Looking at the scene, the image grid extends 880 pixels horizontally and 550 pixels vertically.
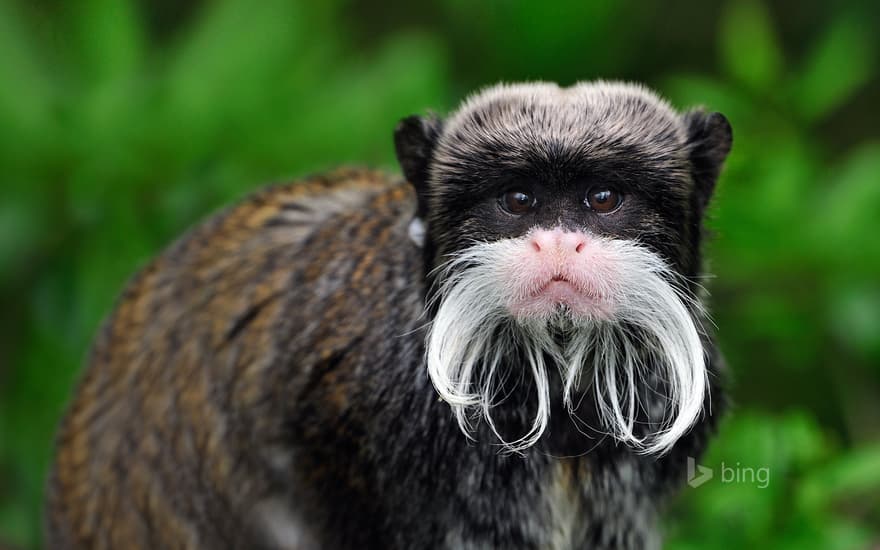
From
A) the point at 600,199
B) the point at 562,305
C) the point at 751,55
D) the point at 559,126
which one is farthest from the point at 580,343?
the point at 751,55

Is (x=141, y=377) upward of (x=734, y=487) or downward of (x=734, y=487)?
upward

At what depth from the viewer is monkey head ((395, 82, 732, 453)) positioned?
7.59 ft

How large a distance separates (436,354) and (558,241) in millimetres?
349

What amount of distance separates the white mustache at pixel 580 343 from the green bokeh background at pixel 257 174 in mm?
2042

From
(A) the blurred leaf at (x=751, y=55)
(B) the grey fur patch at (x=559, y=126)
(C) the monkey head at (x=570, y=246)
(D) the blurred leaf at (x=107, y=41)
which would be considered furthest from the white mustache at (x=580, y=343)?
(D) the blurred leaf at (x=107, y=41)

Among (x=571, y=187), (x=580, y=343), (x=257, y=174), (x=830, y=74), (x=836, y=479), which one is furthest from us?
(x=830, y=74)

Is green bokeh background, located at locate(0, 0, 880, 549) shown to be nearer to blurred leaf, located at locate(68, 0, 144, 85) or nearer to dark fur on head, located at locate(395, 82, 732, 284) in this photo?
blurred leaf, located at locate(68, 0, 144, 85)

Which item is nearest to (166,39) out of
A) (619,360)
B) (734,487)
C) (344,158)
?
(344,158)

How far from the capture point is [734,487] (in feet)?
12.1

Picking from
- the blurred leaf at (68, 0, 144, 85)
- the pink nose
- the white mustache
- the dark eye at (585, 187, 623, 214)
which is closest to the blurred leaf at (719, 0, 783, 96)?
the blurred leaf at (68, 0, 144, 85)

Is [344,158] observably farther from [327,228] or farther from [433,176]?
[433,176]

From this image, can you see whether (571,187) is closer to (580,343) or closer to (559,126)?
(559,126)

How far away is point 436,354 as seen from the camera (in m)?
2.40

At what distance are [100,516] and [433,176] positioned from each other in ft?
4.76
